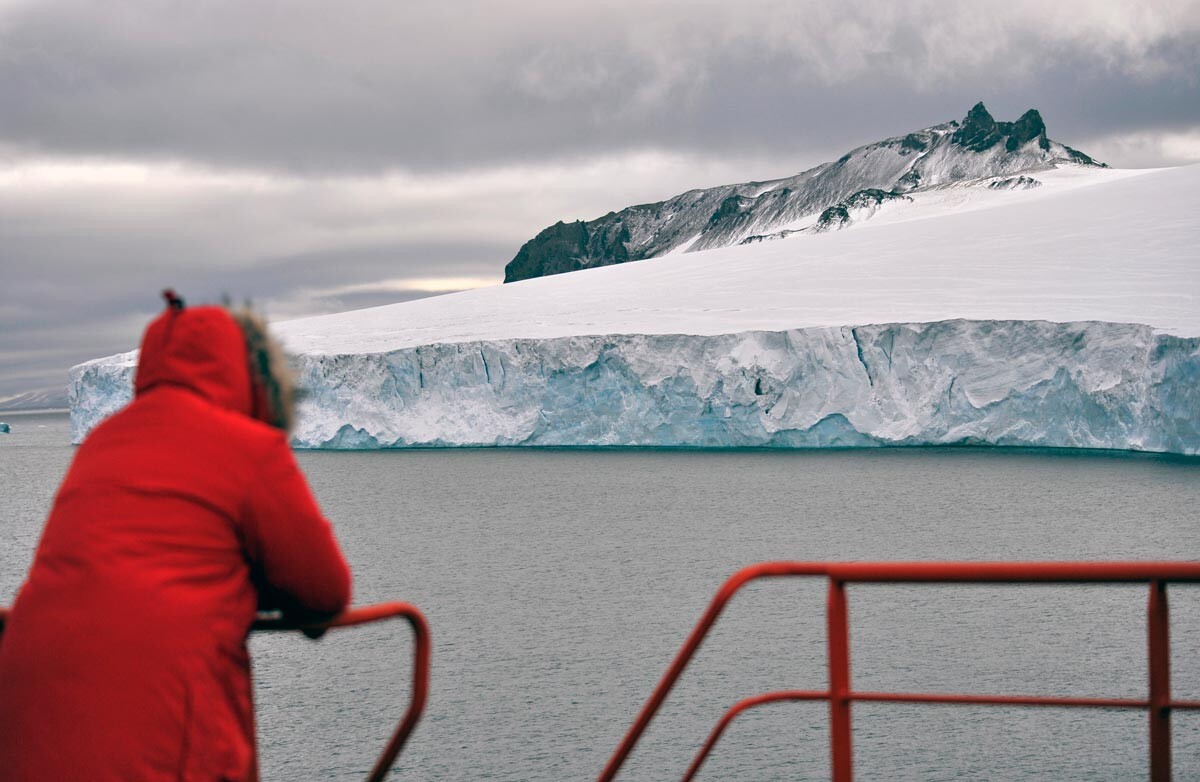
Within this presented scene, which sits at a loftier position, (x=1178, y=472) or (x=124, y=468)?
(x=124, y=468)

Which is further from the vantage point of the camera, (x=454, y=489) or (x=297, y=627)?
(x=454, y=489)

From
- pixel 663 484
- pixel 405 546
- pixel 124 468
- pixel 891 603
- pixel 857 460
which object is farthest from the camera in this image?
pixel 857 460

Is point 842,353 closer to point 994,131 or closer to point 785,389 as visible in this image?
point 785,389

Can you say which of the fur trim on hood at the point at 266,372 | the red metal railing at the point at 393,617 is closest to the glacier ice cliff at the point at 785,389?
the red metal railing at the point at 393,617

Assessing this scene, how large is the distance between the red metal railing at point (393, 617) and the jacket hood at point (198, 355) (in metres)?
0.23

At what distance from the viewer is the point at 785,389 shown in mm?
20406

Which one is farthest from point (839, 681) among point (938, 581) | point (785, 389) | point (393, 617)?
point (785, 389)

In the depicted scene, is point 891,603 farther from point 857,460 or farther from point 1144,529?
point 857,460

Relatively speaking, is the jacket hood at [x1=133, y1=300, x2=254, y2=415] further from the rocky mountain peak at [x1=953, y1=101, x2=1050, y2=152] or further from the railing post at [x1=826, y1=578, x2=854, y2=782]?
the rocky mountain peak at [x1=953, y1=101, x2=1050, y2=152]

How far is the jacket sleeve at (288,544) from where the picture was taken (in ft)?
3.49

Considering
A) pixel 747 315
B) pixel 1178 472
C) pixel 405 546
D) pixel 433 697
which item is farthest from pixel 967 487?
pixel 433 697

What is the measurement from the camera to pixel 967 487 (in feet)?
54.3

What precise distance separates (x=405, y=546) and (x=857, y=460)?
386 inches

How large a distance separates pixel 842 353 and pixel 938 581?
1905 cm
